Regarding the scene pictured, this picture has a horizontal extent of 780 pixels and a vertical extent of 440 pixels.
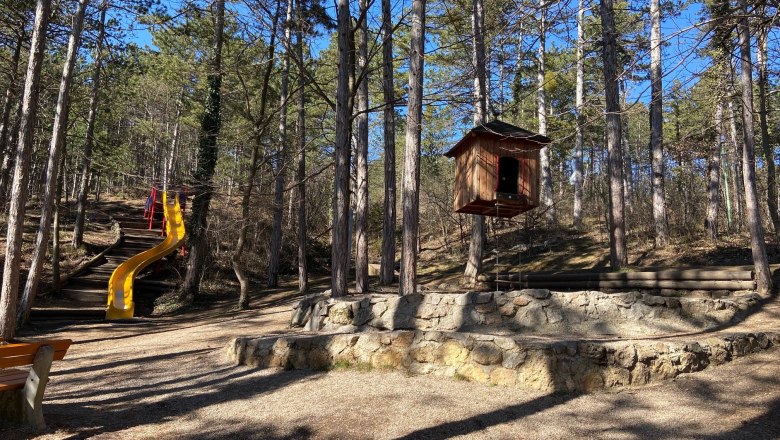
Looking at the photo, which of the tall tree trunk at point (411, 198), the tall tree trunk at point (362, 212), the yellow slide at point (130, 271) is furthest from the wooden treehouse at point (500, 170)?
the yellow slide at point (130, 271)

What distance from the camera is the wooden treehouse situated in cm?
845

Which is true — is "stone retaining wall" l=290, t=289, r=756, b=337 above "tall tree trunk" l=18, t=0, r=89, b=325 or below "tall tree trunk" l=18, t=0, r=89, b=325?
below

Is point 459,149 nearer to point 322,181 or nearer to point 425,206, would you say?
point 322,181

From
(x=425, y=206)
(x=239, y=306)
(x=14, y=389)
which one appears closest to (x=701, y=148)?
(x=425, y=206)

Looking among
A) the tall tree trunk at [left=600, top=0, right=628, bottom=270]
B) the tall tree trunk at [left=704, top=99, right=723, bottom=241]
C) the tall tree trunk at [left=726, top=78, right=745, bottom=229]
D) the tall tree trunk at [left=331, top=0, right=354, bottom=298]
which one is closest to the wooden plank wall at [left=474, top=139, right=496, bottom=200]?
the tall tree trunk at [left=331, top=0, right=354, bottom=298]

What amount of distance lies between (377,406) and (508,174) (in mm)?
5535

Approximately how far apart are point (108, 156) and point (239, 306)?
7.74 meters

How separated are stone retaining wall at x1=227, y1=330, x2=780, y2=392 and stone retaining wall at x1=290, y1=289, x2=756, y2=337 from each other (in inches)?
49.1

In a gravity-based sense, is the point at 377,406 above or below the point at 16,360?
below

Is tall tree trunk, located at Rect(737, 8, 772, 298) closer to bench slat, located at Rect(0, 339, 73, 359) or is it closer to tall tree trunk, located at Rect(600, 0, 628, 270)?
tall tree trunk, located at Rect(600, 0, 628, 270)

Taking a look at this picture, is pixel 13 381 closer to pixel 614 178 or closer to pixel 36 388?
pixel 36 388

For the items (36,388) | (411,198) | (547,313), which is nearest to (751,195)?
(547,313)

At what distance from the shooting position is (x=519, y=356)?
5355mm

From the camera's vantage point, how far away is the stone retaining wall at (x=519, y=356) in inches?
206
